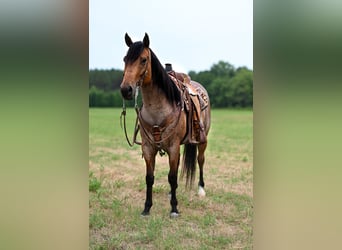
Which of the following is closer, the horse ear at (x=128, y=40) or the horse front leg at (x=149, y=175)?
the horse ear at (x=128, y=40)

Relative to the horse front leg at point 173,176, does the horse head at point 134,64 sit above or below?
above

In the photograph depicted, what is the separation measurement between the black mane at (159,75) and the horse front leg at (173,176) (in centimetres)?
19

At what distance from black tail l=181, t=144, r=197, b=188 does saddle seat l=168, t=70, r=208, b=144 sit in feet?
0.10

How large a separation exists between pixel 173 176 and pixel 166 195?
7 centimetres

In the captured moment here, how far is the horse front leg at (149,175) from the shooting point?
1200 mm

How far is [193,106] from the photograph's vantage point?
137 cm

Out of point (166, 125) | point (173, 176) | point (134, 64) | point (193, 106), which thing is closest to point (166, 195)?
point (173, 176)

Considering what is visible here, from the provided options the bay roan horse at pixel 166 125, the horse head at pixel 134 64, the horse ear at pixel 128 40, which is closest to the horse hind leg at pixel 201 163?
the bay roan horse at pixel 166 125

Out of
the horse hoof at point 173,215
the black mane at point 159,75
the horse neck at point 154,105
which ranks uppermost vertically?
the black mane at point 159,75

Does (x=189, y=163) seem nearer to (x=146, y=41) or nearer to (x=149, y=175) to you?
(x=149, y=175)

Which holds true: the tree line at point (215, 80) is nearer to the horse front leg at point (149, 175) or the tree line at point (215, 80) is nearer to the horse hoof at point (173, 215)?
the horse front leg at point (149, 175)

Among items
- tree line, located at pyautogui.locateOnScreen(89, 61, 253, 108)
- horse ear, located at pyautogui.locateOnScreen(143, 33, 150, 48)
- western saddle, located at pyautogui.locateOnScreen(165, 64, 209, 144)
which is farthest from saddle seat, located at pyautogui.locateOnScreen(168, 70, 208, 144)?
horse ear, located at pyautogui.locateOnScreen(143, 33, 150, 48)
